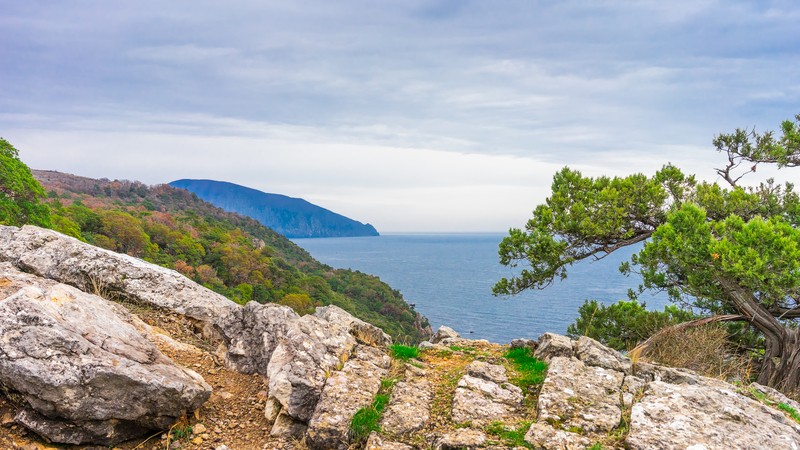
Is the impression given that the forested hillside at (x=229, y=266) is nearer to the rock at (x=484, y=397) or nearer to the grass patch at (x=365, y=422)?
the rock at (x=484, y=397)

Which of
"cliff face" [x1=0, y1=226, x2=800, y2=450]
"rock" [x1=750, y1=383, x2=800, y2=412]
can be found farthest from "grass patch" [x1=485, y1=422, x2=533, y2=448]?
"rock" [x1=750, y1=383, x2=800, y2=412]

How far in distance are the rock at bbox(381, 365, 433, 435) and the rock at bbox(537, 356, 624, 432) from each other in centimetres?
147

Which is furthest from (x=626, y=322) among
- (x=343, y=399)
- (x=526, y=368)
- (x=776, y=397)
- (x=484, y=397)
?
(x=343, y=399)

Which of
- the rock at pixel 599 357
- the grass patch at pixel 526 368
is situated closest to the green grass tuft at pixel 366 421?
the grass patch at pixel 526 368

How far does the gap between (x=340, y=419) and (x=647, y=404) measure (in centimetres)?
375

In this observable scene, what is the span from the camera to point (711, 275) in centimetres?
979

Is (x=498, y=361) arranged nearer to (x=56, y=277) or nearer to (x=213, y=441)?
(x=213, y=441)

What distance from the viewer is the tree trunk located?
32.6 ft

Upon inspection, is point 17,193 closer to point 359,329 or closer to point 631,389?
point 359,329

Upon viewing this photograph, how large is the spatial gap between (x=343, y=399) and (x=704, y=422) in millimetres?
4258

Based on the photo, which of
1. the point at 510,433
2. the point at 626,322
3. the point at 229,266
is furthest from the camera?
the point at 229,266

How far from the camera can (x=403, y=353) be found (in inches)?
315

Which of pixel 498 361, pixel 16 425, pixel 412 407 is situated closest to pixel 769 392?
pixel 498 361

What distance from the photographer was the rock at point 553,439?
4973 millimetres
